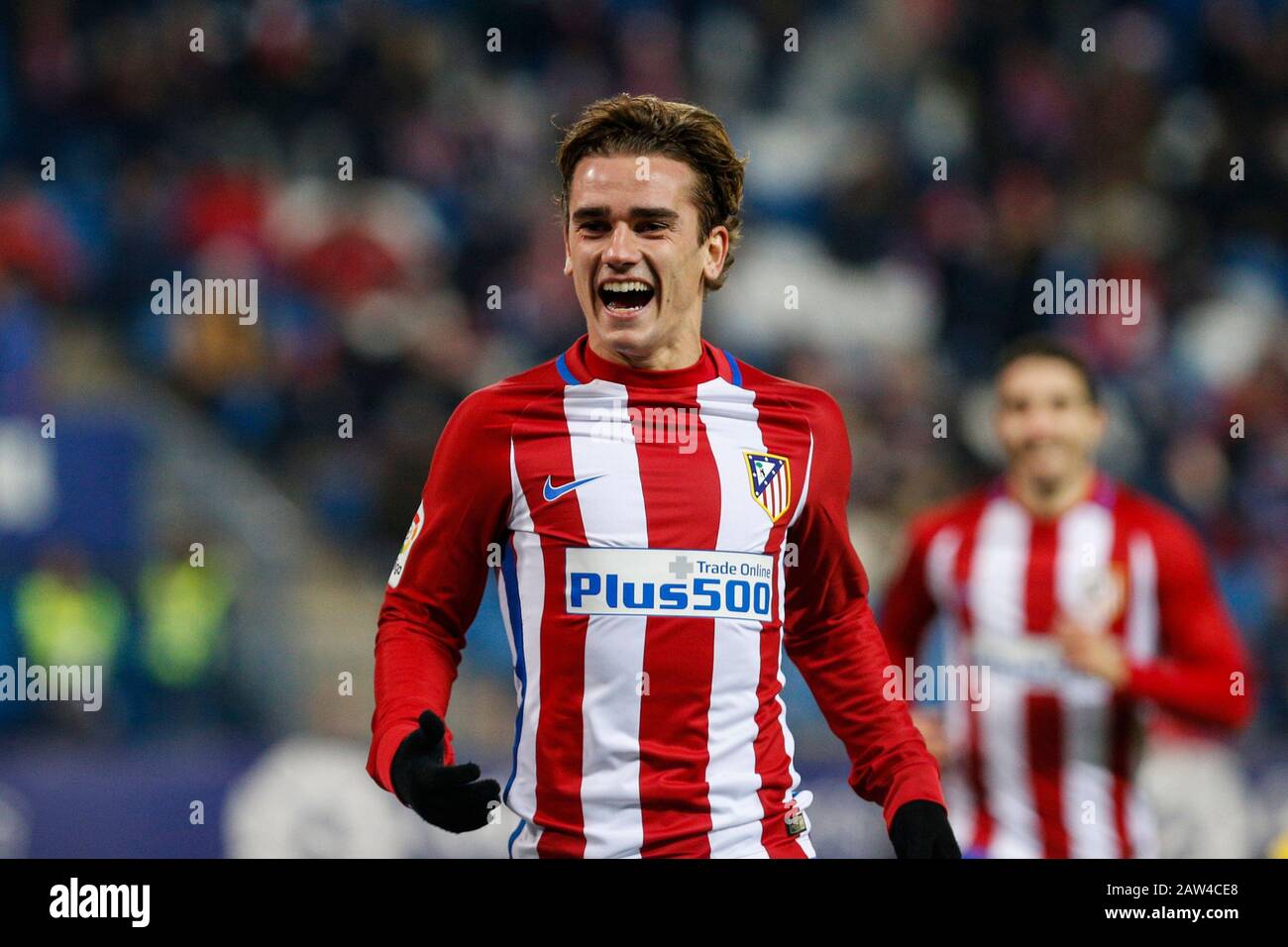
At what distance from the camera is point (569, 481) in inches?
122

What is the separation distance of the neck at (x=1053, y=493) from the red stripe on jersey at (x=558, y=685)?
7.98 feet

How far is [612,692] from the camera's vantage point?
3010 millimetres

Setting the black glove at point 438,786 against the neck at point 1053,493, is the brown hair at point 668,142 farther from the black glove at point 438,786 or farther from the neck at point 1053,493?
the neck at point 1053,493

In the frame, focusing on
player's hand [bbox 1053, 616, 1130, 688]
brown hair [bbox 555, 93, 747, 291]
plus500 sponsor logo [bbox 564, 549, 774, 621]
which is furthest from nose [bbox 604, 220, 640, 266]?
player's hand [bbox 1053, 616, 1130, 688]

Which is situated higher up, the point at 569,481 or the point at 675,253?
the point at 675,253

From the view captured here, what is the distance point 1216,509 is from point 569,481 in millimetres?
6573

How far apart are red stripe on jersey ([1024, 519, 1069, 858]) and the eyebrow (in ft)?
7.69

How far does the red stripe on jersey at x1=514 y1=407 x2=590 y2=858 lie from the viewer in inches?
119

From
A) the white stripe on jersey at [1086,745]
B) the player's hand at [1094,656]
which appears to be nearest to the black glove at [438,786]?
the player's hand at [1094,656]

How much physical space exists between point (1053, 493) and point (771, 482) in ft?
7.17

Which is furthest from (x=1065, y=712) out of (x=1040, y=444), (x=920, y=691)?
(x=920, y=691)

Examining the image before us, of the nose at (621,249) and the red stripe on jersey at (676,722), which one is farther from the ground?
the nose at (621,249)

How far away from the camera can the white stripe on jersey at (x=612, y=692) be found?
2988 millimetres

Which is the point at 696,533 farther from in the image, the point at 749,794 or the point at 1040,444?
the point at 1040,444
